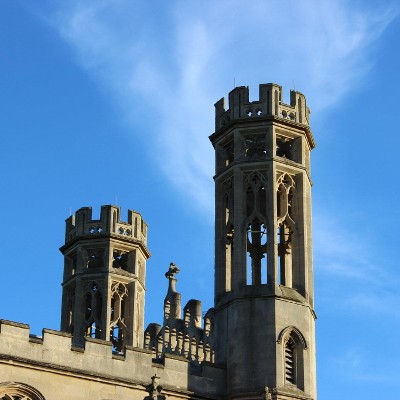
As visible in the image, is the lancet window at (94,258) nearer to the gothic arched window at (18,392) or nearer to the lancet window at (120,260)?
the lancet window at (120,260)

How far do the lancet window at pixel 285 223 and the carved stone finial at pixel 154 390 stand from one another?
202 inches

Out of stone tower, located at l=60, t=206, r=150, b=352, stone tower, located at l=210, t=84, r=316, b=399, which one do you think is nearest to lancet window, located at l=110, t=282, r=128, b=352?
stone tower, located at l=60, t=206, r=150, b=352

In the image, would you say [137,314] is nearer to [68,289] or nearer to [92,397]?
[68,289]

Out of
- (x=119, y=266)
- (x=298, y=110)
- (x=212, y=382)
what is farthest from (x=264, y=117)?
(x=119, y=266)

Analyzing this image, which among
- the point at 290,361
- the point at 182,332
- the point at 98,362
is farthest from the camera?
the point at 182,332

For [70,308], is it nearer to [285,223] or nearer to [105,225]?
[105,225]

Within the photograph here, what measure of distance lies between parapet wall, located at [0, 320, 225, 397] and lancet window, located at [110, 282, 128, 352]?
32.9ft

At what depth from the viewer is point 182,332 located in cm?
3656

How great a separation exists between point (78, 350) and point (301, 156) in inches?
329

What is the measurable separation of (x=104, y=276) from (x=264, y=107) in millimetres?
9520

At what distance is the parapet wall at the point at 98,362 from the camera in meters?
30.6

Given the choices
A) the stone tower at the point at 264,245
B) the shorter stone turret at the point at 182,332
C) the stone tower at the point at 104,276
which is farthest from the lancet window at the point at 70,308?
the stone tower at the point at 264,245

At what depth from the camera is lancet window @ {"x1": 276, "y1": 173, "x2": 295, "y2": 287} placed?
3478 centimetres

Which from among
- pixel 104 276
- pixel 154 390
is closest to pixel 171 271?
pixel 104 276
